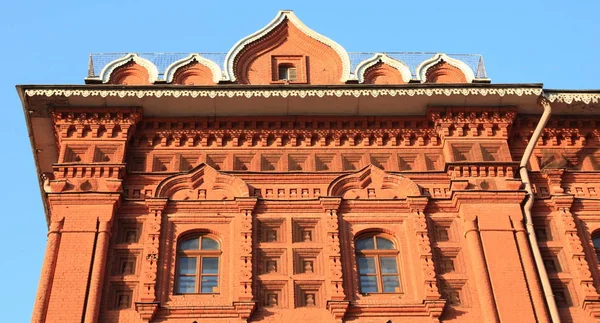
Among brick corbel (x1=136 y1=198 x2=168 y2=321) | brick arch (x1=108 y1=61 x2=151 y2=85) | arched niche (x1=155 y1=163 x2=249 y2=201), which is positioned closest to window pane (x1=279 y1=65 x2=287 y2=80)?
brick arch (x1=108 y1=61 x2=151 y2=85)

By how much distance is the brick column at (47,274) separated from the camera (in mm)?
10192

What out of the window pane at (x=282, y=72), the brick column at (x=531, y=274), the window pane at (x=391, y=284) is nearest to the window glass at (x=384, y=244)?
the window pane at (x=391, y=284)

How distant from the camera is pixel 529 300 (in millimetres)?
10539

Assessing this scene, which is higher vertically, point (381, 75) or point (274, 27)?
point (274, 27)

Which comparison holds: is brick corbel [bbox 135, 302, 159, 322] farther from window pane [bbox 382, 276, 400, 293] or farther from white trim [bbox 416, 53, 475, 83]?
white trim [bbox 416, 53, 475, 83]

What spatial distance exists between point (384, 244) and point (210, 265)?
2.19 m

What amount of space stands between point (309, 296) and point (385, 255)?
116 centimetres

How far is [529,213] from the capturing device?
1150cm

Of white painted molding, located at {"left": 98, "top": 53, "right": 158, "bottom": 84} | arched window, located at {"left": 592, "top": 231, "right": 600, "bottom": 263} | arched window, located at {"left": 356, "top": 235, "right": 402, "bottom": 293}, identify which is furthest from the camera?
white painted molding, located at {"left": 98, "top": 53, "right": 158, "bottom": 84}

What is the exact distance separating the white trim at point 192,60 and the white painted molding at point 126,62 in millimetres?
186

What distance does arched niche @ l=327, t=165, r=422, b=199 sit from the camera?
39.1ft

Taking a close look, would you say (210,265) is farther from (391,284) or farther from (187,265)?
(391,284)

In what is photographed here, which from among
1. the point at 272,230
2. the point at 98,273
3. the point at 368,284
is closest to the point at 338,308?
the point at 368,284

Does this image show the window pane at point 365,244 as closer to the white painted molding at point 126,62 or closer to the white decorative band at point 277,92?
the white decorative band at point 277,92
